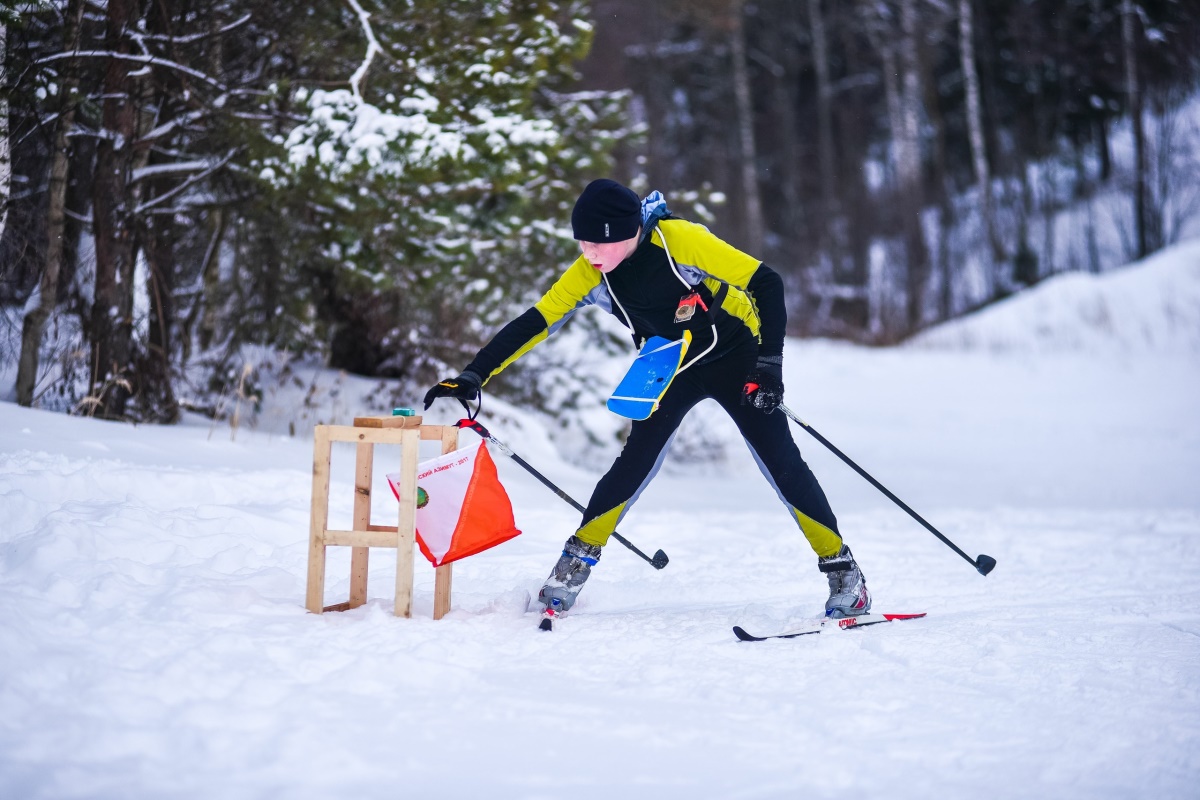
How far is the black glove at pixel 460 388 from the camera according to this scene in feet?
11.3

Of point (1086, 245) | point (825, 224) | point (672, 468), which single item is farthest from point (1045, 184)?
point (672, 468)

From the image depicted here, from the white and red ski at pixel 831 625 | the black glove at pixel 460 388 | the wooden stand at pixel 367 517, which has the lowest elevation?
the white and red ski at pixel 831 625

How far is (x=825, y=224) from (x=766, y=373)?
61.1 feet

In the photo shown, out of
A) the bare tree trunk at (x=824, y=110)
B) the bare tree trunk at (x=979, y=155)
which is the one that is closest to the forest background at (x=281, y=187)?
the bare tree trunk at (x=979, y=155)

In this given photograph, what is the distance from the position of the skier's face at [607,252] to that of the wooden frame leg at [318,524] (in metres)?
1.10

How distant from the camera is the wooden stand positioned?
323 centimetres

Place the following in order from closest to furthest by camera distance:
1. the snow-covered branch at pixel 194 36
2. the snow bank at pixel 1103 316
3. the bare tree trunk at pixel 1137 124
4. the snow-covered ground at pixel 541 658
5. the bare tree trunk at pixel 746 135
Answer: the snow-covered ground at pixel 541 658 < the snow-covered branch at pixel 194 36 < the snow bank at pixel 1103 316 < the bare tree trunk at pixel 1137 124 < the bare tree trunk at pixel 746 135

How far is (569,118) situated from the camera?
7941 millimetres

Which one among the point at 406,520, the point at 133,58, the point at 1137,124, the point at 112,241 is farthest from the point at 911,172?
the point at 406,520

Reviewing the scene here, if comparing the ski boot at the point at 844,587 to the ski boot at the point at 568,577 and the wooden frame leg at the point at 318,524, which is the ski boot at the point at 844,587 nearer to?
the ski boot at the point at 568,577

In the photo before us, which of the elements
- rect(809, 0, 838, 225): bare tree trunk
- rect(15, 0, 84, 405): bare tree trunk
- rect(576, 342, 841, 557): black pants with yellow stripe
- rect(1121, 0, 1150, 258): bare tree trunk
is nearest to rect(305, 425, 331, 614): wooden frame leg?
rect(576, 342, 841, 557): black pants with yellow stripe

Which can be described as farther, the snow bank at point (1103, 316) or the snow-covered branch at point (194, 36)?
the snow bank at point (1103, 316)

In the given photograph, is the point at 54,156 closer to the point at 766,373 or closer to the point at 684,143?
the point at 766,373

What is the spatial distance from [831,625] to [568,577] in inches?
37.8
